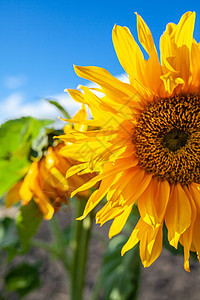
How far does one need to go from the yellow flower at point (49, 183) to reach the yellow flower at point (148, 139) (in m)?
0.06

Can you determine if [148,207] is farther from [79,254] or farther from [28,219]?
[79,254]

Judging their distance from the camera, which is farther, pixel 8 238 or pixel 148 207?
pixel 8 238

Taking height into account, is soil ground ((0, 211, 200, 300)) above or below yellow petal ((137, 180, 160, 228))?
below

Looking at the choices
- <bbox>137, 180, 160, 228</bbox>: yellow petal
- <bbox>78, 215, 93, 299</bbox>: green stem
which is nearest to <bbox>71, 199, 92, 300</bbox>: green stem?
<bbox>78, 215, 93, 299</bbox>: green stem

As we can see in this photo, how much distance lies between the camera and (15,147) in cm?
63

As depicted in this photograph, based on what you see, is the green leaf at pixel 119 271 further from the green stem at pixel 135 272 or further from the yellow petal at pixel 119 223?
the yellow petal at pixel 119 223

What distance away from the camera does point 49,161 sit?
1.73 ft

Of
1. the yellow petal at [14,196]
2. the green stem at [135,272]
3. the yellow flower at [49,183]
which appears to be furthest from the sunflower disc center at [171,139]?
the green stem at [135,272]

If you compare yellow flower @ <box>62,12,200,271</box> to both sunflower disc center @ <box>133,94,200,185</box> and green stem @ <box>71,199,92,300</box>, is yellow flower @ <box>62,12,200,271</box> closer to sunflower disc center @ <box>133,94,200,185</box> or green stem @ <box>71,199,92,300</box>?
sunflower disc center @ <box>133,94,200,185</box>

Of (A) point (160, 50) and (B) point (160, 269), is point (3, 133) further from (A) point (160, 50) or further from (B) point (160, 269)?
(B) point (160, 269)

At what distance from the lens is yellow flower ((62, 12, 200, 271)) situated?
0.41 m

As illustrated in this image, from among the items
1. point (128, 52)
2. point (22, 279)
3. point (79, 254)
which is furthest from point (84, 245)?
point (22, 279)

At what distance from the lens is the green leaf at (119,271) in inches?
33.0

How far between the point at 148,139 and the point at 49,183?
0.16 m
